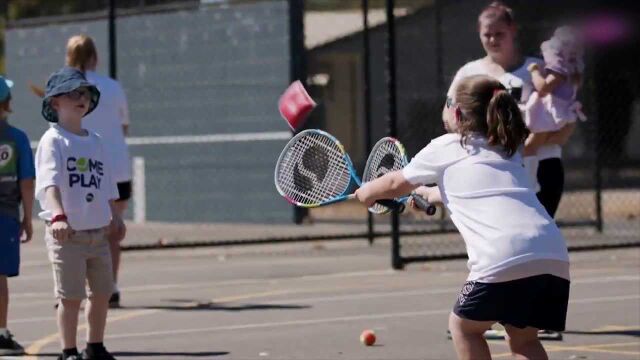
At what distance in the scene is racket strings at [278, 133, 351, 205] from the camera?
6559mm

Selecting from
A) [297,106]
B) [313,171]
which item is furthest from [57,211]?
[313,171]

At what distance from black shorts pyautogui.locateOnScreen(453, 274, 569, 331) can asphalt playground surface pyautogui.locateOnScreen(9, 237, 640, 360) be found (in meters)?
2.63

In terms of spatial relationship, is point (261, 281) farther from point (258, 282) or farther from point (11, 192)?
point (11, 192)

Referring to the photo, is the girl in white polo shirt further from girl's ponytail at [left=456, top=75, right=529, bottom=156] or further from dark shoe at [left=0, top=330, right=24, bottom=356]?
dark shoe at [left=0, top=330, right=24, bottom=356]

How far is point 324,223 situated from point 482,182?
41.1ft

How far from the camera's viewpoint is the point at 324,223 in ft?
60.1

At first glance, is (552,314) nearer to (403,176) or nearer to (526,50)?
(403,176)

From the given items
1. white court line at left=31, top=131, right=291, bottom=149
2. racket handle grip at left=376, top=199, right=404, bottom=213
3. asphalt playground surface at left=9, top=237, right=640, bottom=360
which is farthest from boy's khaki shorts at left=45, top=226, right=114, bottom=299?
white court line at left=31, top=131, right=291, bottom=149

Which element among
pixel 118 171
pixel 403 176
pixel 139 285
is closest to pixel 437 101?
pixel 139 285

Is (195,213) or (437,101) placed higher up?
(437,101)

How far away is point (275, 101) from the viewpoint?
1912cm

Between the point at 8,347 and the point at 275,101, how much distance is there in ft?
34.9

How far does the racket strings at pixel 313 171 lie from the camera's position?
6559 mm

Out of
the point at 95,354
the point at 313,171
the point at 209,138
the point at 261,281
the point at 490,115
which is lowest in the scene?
the point at 261,281
